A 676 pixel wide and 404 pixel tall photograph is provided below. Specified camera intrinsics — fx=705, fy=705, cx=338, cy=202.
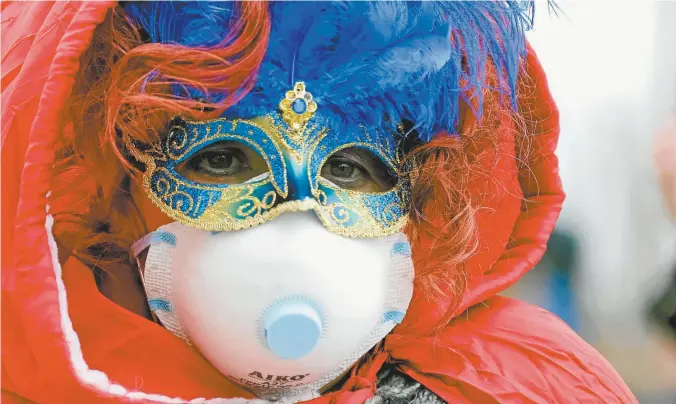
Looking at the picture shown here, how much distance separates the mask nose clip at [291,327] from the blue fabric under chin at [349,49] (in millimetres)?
263

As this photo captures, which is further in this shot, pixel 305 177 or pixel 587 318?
pixel 587 318

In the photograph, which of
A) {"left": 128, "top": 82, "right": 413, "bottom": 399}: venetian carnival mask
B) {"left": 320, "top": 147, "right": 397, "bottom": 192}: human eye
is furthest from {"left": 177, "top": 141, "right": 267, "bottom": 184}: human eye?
{"left": 320, "top": 147, "right": 397, "bottom": 192}: human eye

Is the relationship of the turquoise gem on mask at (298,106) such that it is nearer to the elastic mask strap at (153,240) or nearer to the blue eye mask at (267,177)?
the blue eye mask at (267,177)

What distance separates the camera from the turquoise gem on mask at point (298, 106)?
3.16ft

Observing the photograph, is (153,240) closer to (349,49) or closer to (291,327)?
(291,327)

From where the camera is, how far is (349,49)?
95cm

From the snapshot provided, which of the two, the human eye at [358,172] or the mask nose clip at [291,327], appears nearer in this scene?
the mask nose clip at [291,327]

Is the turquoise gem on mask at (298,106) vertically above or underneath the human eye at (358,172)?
above

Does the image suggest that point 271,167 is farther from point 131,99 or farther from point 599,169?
point 599,169

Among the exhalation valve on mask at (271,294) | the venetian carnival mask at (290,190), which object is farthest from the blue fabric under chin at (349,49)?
the exhalation valve on mask at (271,294)

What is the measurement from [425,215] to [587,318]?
190cm

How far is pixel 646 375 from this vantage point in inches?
92.6

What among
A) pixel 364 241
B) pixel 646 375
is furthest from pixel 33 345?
pixel 646 375

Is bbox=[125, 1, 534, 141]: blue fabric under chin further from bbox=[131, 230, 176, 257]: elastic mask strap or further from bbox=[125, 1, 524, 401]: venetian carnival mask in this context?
bbox=[131, 230, 176, 257]: elastic mask strap
